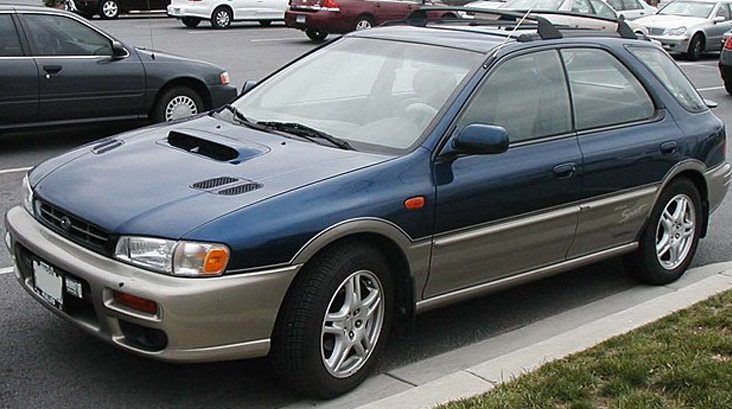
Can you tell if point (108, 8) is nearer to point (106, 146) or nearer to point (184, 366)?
point (106, 146)

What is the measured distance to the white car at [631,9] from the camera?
79.3ft

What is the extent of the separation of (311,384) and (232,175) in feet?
3.25

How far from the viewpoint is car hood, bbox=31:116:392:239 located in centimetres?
404

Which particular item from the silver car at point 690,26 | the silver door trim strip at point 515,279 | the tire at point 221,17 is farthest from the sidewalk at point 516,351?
the tire at point 221,17

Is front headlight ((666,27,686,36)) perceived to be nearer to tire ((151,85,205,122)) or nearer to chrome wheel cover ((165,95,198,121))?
tire ((151,85,205,122))

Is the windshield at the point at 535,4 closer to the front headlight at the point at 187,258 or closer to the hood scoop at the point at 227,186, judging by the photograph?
the hood scoop at the point at 227,186

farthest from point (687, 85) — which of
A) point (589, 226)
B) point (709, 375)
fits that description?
point (709, 375)

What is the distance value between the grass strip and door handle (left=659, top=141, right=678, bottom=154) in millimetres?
1393

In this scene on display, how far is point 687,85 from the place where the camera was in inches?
249

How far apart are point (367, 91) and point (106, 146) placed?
4.56ft

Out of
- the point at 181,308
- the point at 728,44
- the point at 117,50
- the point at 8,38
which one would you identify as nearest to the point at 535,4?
the point at 728,44

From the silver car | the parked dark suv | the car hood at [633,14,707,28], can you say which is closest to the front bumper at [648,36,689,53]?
the silver car

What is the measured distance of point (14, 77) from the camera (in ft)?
30.3

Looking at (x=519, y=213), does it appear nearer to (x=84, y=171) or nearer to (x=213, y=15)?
(x=84, y=171)
